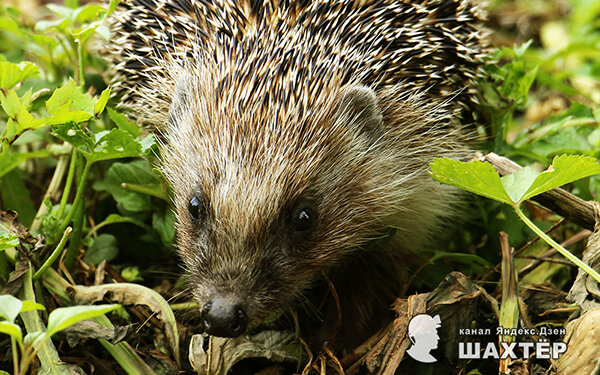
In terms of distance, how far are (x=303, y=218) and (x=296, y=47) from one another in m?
0.96

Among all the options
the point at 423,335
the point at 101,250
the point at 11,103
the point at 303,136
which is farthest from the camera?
the point at 101,250

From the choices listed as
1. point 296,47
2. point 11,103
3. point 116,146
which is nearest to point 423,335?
point 296,47

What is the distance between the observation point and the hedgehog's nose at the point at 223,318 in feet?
10.2

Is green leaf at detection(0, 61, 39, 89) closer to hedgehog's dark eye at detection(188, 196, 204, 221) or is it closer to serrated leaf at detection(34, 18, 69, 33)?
serrated leaf at detection(34, 18, 69, 33)

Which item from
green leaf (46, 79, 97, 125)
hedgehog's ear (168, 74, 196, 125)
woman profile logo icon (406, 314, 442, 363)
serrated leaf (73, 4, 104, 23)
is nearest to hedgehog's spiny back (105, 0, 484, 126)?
hedgehog's ear (168, 74, 196, 125)

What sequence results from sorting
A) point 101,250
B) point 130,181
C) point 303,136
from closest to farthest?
point 303,136 → point 101,250 → point 130,181

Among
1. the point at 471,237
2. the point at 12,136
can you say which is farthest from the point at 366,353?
the point at 12,136

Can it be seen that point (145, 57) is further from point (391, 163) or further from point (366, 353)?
point (366, 353)

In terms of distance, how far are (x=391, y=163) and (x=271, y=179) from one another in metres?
0.93

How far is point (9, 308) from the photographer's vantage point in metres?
2.60

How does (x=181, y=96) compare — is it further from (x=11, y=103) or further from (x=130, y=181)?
(x=11, y=103)

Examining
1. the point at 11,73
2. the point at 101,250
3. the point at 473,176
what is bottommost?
the point at 101,250

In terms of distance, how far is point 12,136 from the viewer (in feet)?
10.9

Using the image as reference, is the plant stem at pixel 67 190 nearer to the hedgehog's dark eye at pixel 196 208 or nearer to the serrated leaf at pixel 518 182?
the hedgehog's dark eye at pixel 196 208
